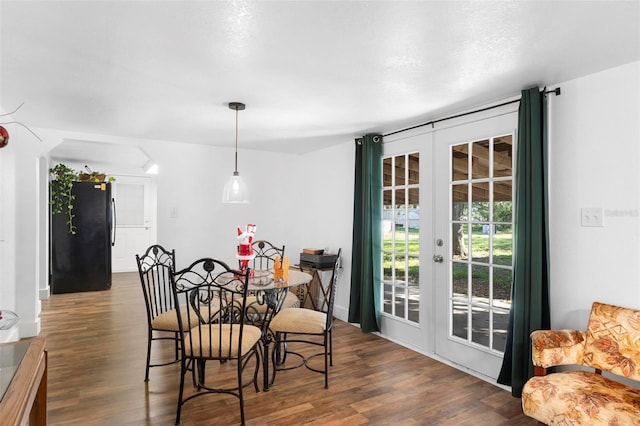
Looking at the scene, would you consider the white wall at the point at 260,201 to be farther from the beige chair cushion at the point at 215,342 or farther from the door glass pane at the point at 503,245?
the beige chair cushion at the point at 215,342

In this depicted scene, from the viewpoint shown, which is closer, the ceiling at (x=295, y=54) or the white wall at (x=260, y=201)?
the ceiling at (x=295, y=54)

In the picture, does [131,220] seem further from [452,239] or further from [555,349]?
[555,349]

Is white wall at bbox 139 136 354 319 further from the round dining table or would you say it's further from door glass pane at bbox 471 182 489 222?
door glass pane at bbox 471 182 489 222

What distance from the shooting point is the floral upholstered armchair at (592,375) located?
1.85 metres

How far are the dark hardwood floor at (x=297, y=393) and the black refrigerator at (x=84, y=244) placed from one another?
2811 millimetres

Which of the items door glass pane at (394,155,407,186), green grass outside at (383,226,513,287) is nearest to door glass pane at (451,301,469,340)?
green grass outside at (383,226,513,287)

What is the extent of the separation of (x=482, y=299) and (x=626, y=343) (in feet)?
3.62

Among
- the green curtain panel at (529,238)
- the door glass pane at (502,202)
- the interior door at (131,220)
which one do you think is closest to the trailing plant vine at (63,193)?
the interior door at (131,220)

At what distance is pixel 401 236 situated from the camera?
3.93m

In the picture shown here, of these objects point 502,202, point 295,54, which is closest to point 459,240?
point 502,202

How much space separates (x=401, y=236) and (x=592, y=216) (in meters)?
1.75

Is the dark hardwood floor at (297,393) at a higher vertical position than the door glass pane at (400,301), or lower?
lower

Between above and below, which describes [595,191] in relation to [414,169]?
below

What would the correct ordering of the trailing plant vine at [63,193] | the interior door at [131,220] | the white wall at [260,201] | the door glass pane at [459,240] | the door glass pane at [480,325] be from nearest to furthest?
the door glass pane at [480,325], the door glass pane at [459,240], the white wall at [260,201], the trailing plant vine at [63,193], the interior door at [131,220]
